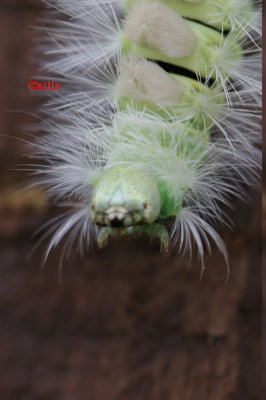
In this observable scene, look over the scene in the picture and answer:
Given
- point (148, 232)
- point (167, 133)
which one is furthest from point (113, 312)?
point (167, 133)

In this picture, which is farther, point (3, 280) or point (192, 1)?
point (3, 280)

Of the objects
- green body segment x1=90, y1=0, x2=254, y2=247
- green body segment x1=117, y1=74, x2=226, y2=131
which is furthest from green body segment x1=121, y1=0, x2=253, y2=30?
green body segment x1=117, y1=74, x2=226, y2=131

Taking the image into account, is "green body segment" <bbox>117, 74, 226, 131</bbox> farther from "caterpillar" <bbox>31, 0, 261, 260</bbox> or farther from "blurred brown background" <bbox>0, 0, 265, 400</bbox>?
"blurred brown background" <bbox>0, 0, 265, 400</bbox>

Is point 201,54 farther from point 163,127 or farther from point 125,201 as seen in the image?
point 125,201

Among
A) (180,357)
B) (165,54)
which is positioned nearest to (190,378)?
(180,357)

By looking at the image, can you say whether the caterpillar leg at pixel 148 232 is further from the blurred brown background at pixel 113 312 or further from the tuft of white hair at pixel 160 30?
the tuft of white hair at pixel 160 30

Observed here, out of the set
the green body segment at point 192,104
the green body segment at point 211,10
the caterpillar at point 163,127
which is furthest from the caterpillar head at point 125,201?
the green body segment at point 211,10

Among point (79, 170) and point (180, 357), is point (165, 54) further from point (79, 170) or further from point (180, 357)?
point (180, 357)
